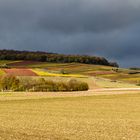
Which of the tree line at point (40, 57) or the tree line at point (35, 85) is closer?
the tree line at point (35, 85)

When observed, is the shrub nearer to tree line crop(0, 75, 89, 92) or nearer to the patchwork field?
tree line crop(0, 75, 89, 92)

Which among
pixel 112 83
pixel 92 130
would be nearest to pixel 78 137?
pixel 92 130

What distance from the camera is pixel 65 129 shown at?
82.8 feet

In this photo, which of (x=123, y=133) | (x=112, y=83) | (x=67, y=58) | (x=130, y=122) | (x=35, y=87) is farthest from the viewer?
(x=67, y=58)

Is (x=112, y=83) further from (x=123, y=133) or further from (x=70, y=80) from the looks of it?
(x=123, y=133)

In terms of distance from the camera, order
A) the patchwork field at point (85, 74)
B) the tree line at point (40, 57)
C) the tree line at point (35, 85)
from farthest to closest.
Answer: the tree line at point (40, 57) → the patchwork field at point (85, 74) → the tree line at point (35, 85)

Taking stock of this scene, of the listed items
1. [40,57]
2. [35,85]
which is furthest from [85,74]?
[40,57]

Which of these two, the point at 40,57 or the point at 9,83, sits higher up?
the point at 40,57

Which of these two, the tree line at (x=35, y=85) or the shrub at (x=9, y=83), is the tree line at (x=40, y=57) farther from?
the shrub at (x=9, y=83)

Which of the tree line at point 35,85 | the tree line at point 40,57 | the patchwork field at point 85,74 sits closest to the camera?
the tree line at point 35,85

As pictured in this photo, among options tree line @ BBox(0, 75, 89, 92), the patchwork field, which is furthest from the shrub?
the patchwork field

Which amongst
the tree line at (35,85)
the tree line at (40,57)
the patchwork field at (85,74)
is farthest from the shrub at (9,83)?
the tree line at (40,57)

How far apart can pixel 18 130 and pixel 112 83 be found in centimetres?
8946

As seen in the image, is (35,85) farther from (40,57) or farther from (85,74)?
(40,57)
